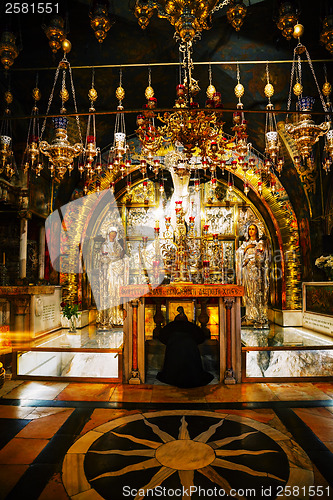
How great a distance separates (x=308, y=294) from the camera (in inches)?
396

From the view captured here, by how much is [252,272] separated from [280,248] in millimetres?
1263

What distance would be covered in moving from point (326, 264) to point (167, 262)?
14.5ft

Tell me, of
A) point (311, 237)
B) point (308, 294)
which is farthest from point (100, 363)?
point (311, 237)

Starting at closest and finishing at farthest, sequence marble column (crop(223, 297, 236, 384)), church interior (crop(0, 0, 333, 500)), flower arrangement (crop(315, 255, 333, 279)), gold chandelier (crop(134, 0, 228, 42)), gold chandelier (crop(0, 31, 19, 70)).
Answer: church interior (crop(0, 0, 333, 500)) → gold chandelier (crop(134, 0, 228, 42)) → marble column (crop(223, 297, 236, 384)) → gold chandelier (crop(0, 31, 19, 70)) → flower arrangement (crop(315, 255, 333, 279))

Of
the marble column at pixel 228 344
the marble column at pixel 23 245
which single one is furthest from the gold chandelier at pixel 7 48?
the marble column at pixel 228 344

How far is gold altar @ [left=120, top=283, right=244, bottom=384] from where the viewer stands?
5.40 metres

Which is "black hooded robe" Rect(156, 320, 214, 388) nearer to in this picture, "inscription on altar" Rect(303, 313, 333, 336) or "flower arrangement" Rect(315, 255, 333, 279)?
"inscription on altar" Rect(303, 313, 333, 336)

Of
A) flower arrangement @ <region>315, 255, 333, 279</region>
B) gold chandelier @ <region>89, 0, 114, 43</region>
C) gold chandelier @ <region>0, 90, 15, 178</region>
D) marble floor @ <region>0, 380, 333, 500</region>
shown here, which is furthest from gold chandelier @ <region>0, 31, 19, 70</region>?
flower arrangement @ <region>315, 255, 333, 279</region>

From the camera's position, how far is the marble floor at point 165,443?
2580 millimetres

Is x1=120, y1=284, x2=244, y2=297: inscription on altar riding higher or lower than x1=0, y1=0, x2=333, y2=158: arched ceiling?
lower

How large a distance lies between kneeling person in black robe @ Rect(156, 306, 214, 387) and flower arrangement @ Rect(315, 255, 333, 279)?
5.21 metres

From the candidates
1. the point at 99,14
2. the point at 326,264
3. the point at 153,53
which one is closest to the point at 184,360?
the point at 326,264

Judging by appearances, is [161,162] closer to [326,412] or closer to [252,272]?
[252,272]

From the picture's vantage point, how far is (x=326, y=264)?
8.93m
